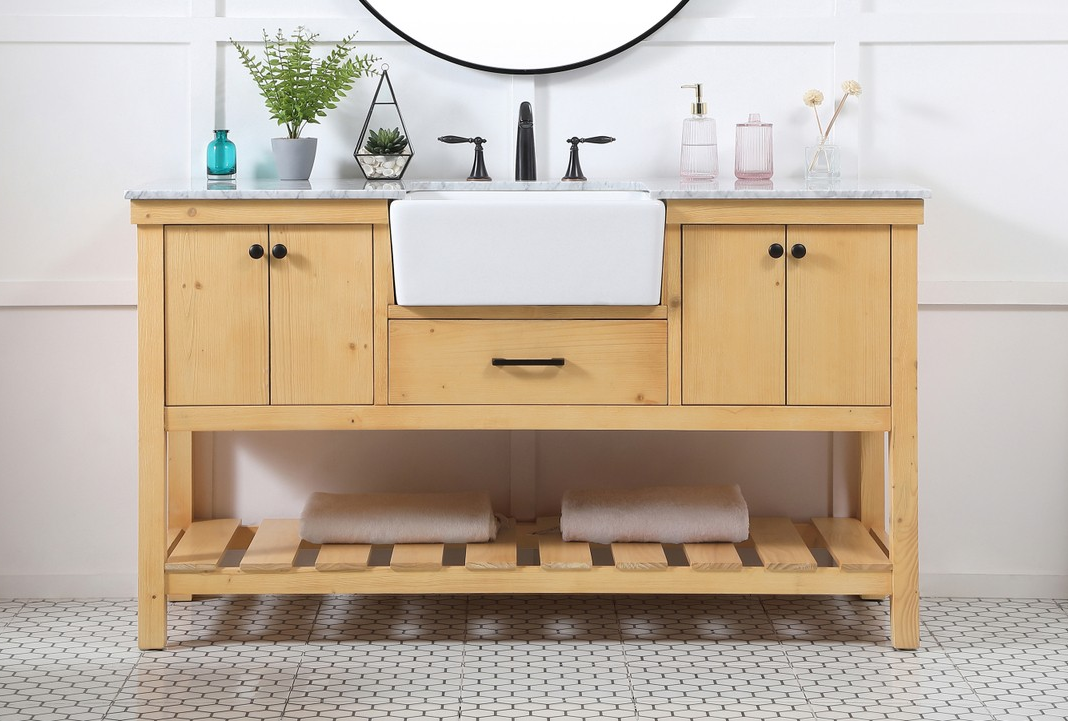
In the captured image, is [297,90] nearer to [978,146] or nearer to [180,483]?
[180,483]

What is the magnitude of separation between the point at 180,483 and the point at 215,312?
0.59 m

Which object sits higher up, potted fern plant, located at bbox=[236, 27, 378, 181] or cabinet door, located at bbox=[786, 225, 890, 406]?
potted fern plant, located at bbox=[236, 27, 378, 181]

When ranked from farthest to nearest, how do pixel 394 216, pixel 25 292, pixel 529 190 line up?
pixel 25 292, pixel 529 190, pixel 394 216

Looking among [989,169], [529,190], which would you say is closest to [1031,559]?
[989,169]

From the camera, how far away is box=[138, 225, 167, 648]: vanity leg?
6.46 ft

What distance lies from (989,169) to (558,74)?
3.12 ft

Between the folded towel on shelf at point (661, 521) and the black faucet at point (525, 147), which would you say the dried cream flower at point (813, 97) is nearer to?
the black faucet at point (525, 147)

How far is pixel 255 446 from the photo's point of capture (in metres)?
2.48

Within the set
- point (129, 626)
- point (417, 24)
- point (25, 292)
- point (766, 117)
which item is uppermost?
point (417, 24)

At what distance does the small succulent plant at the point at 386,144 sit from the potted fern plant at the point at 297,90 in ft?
0.36

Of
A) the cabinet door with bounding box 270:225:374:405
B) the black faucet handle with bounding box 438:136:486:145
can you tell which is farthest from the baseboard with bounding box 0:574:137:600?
the black faucet handle with bounding box 438:136:486:145

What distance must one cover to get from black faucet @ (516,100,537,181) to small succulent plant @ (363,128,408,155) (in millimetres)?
234

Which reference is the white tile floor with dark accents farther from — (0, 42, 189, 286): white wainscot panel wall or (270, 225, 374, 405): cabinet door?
(0, 42, 189, 286): white wainscot panel wall

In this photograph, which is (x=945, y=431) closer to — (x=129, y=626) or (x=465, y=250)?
(x=465, y=250)
